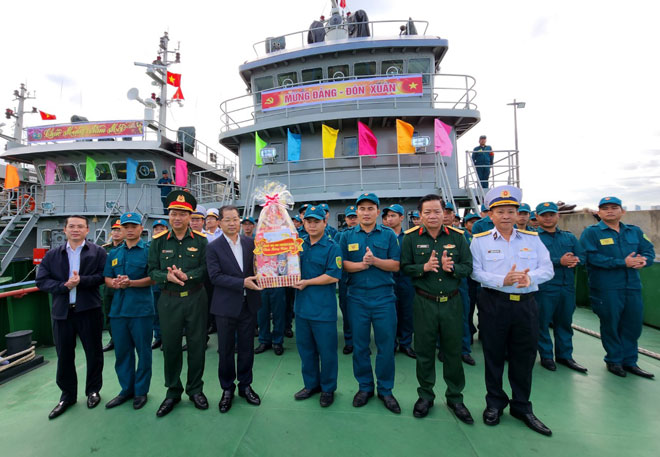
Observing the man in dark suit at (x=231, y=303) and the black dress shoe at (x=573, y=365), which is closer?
the man in dark suit at (x=231, y=303)

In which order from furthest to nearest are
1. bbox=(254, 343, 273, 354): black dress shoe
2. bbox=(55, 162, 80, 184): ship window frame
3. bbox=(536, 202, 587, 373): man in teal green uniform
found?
bbox=(55, 162, 80, 184): ship window frame, bbox=(254, 343, 273, 354): black dress shoe, bbox=(536, 202, 587, 373): man in teal green uniform

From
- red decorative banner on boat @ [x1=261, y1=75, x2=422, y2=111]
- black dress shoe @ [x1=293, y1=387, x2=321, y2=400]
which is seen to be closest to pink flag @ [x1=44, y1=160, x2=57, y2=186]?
red decorative banner on boat @ [x1=261, y1=75, x2=422, y2=111]

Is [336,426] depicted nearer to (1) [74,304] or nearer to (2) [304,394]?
(2) [304,394]

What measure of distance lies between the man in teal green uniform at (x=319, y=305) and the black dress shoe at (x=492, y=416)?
4.76 ft

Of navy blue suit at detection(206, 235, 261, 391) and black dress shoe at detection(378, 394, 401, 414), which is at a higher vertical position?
navy blue suit at detection(206, 235, 261, 391)

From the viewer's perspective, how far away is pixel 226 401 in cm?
287

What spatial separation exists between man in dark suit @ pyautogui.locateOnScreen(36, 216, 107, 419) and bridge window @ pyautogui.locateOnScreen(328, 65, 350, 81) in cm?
937

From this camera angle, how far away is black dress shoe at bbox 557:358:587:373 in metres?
3.59

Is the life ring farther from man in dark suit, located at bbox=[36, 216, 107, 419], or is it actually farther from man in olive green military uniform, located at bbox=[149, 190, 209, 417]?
man in olive green military uniform, located at bbox=[149, 190, 209, 417]

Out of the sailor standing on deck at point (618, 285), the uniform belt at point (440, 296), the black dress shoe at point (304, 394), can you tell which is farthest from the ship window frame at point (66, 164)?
the sailor standing on deck at point (618, 285)

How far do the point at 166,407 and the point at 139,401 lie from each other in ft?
1.24

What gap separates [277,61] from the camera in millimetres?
10117

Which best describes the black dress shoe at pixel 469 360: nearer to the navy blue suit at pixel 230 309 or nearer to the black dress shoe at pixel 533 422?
the black dress shoe at pixel 533 422

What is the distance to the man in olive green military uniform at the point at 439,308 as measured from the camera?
268 cm
